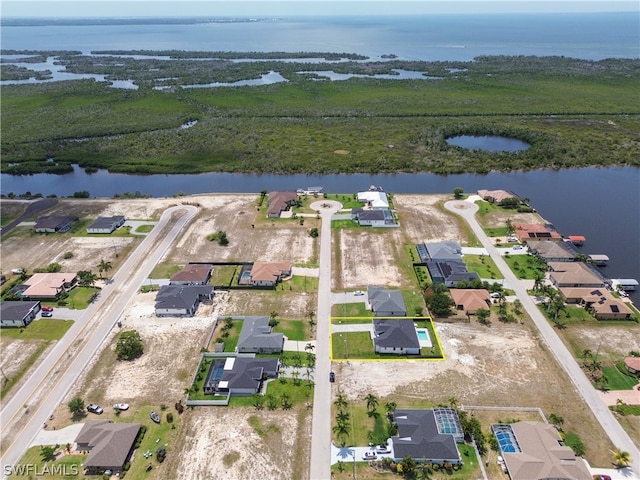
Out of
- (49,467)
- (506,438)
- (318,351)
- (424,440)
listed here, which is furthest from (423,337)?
(49,467)

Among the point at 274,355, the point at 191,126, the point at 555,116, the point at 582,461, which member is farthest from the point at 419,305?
the point at 555,116

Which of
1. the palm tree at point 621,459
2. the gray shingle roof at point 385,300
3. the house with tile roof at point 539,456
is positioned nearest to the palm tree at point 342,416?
the house with tile roof at point 539,456

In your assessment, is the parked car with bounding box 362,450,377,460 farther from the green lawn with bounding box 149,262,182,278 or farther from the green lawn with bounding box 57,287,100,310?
the green lawn with bounding box 57,287,100,310

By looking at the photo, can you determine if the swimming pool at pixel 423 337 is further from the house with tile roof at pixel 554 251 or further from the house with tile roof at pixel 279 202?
the house with tile roof at pixel 279 202

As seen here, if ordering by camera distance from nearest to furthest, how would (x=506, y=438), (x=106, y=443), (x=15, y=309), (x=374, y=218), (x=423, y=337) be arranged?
(x=106, y=443)
(x=506, y=438)
(x=423, y=337)
(x=15, y=309)
(x=374, y=218)

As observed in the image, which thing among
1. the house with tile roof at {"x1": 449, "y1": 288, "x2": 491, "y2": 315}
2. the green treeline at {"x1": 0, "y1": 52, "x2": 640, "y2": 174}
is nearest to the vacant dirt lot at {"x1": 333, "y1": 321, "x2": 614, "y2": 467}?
the house with tile roof at {"x1": 449, "y1": 288, "x2": 491, "y2": 315}

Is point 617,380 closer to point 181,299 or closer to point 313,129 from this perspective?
point 181,299

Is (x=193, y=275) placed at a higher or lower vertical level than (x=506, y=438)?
higher

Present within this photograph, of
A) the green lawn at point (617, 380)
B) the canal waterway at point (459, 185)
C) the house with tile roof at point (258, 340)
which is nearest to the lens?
the green lawn at point (617, 380)
